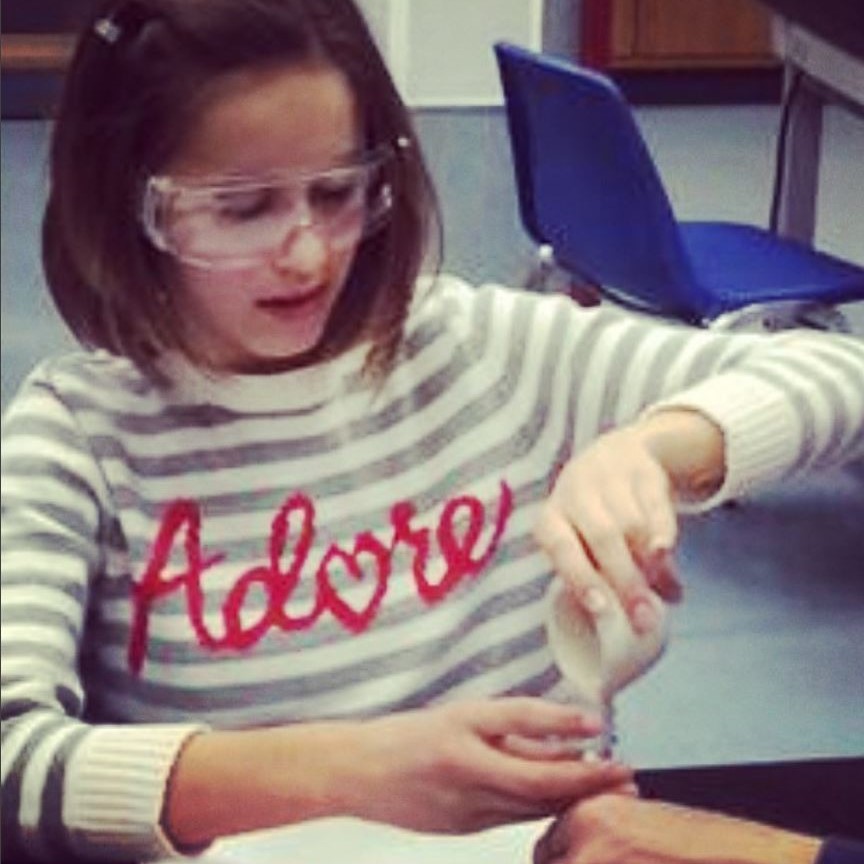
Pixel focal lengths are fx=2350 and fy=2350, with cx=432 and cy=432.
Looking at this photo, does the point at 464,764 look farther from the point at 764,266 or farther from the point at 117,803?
the point at 764,266

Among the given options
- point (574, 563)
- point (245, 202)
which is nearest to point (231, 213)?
point (245, 202)

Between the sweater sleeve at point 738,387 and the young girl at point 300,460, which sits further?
the sweater sleeve at point 738,387

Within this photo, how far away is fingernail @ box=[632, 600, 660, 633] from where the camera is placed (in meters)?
0.51

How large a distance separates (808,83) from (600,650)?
177 millimetres

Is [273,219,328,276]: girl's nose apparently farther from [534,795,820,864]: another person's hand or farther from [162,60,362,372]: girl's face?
[534,795,820,864]: another person's hand

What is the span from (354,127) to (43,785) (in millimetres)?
162

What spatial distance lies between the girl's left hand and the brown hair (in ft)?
0.24

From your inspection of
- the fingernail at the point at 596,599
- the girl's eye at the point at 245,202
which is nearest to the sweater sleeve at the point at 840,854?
the fingernail at the point at 596,599

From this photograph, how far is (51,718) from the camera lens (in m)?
0.50

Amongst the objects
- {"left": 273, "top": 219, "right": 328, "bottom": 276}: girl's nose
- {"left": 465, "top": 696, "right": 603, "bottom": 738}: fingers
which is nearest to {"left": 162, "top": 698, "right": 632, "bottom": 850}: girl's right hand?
{"left": 465, "top": 696, "right": 603, "bottom": 738}: fingers

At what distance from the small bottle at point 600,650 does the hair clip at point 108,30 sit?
16 centimetres

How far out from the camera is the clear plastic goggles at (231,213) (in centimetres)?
52

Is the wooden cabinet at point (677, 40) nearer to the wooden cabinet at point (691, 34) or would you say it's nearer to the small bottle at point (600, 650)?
the wooden cabinet at point (691, 34)

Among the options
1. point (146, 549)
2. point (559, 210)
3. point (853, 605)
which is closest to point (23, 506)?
point (146, 549)
